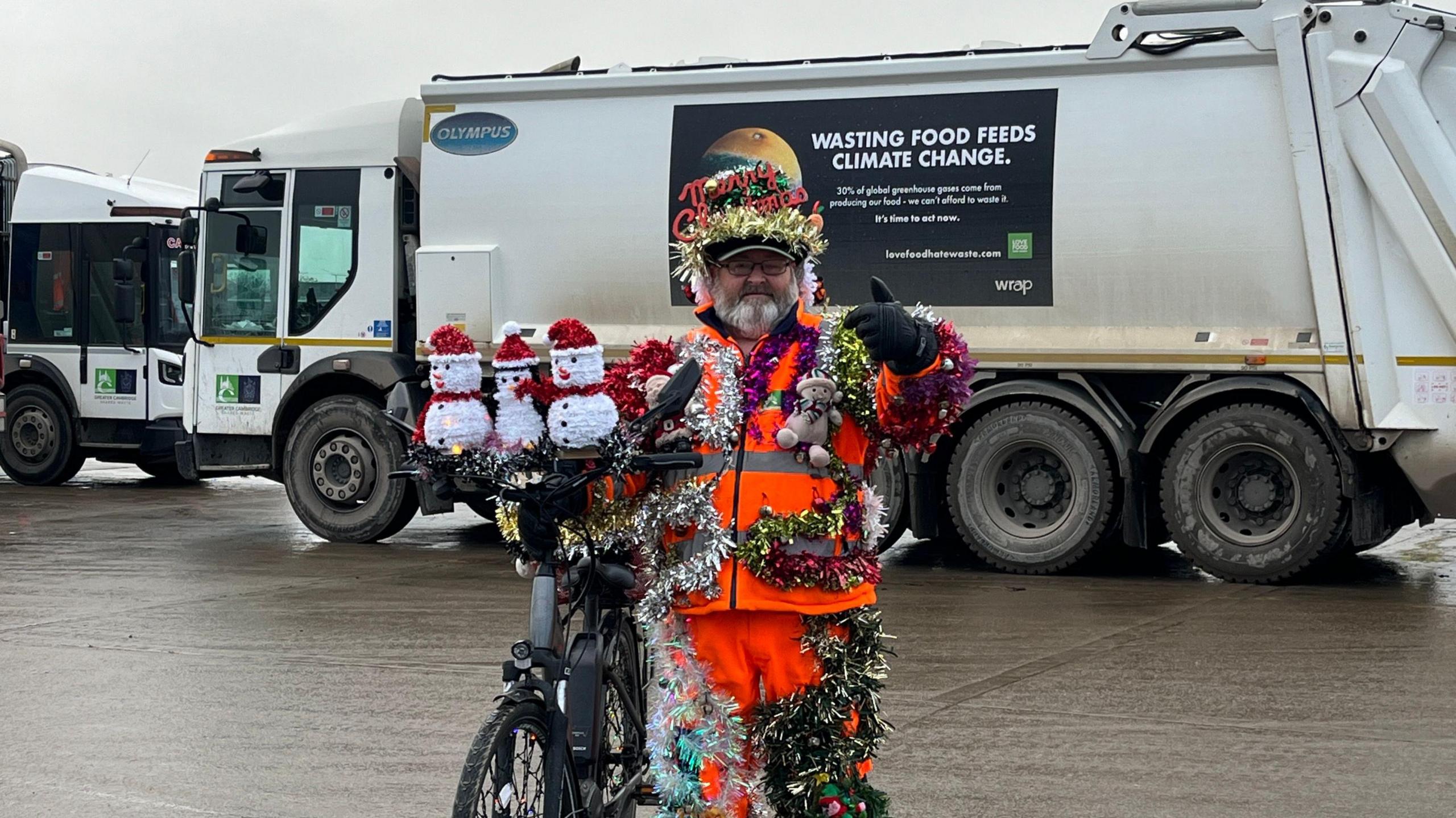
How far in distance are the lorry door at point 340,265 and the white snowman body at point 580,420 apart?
8.86 m

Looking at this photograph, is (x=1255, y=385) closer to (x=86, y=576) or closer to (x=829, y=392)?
(x=829, y=392)

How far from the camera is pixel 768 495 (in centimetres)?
454

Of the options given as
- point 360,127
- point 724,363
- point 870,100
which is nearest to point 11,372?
point 360,127

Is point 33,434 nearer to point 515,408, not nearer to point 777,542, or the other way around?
point 515,408

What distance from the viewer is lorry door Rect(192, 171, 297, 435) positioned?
44.0ft

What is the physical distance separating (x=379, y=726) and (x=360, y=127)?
7.36m

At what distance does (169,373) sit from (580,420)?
578 inches

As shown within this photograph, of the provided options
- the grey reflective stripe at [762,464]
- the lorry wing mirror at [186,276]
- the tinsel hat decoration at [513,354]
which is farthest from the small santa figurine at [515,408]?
the lorry wing mirror at [186,276]

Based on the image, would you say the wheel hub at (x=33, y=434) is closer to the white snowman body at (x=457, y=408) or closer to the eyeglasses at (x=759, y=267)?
the white snowman body at (x=457, y=408)

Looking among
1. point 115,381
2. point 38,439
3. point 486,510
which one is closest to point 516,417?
point 486,510

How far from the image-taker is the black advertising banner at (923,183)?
11.0 meters

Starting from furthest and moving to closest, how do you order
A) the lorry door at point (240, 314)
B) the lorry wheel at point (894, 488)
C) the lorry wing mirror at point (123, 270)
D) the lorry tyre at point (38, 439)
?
the lorry tyre at point (38, 439) < the lorry wing mirror at point (123, 270) < the lorry door at point (240, 314) < the lorry wheel at point (894, 488)

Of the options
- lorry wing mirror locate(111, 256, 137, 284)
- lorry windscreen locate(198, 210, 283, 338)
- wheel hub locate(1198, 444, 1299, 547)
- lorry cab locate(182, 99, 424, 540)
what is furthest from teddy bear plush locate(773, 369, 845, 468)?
lorry wing mirror locate(111, 256, 137, 284)

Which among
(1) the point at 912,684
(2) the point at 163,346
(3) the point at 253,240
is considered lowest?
(1) the point at 912,684
